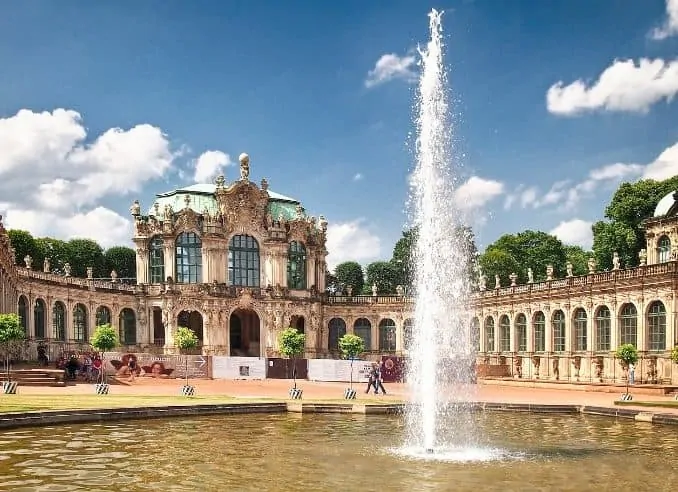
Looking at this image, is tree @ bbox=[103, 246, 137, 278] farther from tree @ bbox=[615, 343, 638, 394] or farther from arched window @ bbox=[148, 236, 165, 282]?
tree @ bbox=[615, 343, 638, 394]

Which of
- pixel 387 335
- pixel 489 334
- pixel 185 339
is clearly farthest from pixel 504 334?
pixel 185 339

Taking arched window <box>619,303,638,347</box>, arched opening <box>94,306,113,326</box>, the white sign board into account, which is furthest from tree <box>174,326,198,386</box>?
arched window <box>619,303,638,347</box>

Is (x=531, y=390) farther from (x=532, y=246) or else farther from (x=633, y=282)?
(x=532, y=246)

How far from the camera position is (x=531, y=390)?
55.5 m

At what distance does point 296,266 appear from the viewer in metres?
89.4

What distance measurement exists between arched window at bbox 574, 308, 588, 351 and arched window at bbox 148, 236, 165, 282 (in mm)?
42095

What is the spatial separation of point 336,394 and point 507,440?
22.1 metres

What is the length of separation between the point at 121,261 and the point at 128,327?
28770 mm

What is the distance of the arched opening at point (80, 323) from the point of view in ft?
252

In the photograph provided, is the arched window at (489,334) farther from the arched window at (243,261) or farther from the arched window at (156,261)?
the arched window at (156,261)

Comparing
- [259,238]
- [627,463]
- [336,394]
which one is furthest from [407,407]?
[259,238]

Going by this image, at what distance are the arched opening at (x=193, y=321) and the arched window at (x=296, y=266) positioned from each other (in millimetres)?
10226

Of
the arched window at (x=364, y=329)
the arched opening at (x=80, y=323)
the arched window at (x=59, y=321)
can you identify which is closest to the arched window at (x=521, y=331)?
the arched window at (x=364, y=329)

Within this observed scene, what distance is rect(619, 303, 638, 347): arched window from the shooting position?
60.3 m
